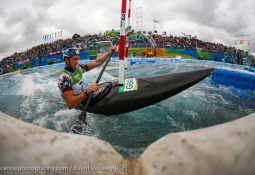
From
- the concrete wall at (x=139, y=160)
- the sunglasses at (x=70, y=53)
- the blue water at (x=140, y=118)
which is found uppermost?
the sunglasses at (x=70, y=53)

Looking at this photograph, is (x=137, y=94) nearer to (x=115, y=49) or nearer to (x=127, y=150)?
(x=127, y=150)

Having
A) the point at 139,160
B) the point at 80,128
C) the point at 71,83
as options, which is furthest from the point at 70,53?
the point at 139,160

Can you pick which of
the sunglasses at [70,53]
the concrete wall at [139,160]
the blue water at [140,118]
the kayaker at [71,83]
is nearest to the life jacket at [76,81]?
the kayaker at [71,83]

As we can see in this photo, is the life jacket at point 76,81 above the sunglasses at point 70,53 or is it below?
below

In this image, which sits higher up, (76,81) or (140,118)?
(76,81)

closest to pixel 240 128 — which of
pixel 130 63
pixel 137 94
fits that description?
pixel 137 94

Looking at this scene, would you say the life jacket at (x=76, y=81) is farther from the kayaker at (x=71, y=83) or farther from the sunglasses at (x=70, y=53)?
the sunglasses at (x=70, y=53)

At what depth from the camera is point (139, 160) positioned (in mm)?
681

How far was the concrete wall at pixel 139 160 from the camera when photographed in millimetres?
505

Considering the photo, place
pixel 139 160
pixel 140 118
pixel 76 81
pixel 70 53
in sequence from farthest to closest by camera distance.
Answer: pixel 140 118, pixel 76 81, pixel 70 53, pixel 139 160

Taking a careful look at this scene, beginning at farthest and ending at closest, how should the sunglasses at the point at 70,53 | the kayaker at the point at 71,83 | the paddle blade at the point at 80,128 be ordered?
1. the sunglasses at the point at 70,53
2. the kayaker at the point at 71,83
3. the paddle blade at the point at 80,128

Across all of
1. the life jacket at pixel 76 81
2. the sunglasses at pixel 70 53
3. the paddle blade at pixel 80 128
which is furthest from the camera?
the life jacket at pixel 76 81

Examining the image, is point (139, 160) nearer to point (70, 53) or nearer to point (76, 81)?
point (70, 53)

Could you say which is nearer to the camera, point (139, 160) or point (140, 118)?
point (139, 160)
